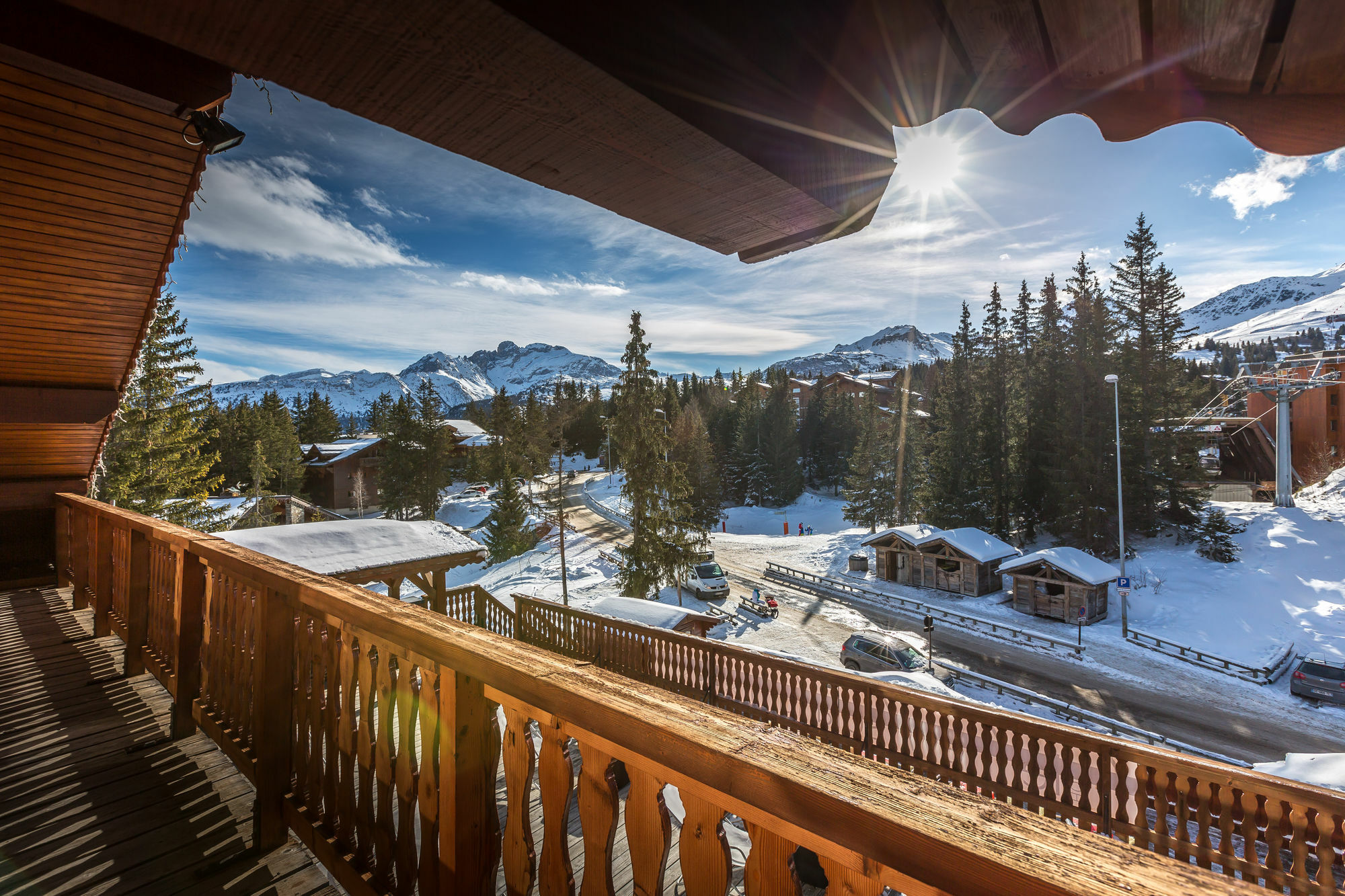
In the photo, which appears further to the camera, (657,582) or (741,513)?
(741,513)

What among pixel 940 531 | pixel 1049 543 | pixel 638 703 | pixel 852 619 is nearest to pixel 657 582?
pixel 852 619

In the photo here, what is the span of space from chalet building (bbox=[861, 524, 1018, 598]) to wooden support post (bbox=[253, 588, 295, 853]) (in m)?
26.9

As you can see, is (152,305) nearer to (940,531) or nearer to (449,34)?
(449,34)

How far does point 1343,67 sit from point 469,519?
44.4 metres

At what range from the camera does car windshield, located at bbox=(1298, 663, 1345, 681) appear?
14.6 metres

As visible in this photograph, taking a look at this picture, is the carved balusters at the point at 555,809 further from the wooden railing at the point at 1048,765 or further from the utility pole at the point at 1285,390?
the utility pole at the point at 1285,390

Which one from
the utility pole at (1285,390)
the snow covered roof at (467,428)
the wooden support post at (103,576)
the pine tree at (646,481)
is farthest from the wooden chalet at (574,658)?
the snow covered roof at (467,428)

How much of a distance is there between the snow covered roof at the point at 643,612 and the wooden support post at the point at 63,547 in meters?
7.25

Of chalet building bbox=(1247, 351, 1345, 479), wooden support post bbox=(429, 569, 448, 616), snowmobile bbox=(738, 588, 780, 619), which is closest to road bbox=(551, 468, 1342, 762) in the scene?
snowmobile bbox=(738, 588, 780, 619)

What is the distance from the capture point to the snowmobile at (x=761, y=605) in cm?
2188

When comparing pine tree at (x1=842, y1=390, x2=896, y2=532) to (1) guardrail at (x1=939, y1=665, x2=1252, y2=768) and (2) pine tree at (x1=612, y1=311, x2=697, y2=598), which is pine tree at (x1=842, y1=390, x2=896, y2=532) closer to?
(2) pine tree at (x1=612, y1=311, x2=697, y2=598)

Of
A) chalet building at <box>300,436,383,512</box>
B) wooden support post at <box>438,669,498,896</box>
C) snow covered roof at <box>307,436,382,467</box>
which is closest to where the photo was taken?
wooden support post at <box>438,669,498,896</box>

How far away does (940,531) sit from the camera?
26469 millimetres

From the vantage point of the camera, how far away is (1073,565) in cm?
2139
